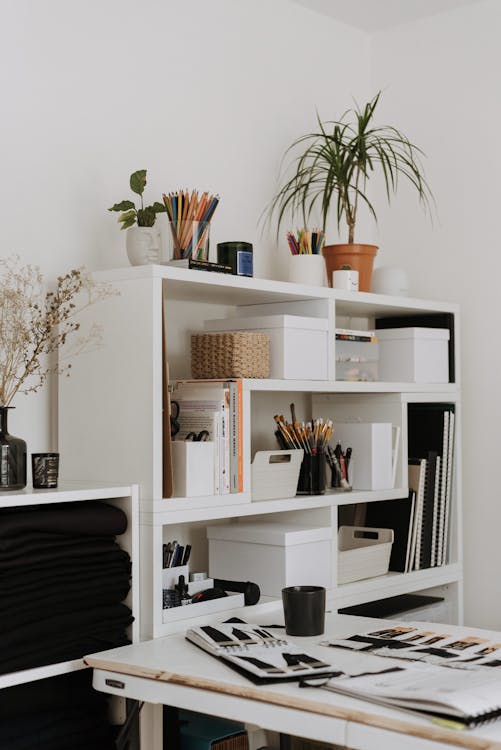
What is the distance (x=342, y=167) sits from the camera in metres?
2.96

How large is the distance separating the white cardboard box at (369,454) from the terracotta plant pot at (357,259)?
0.41 meters

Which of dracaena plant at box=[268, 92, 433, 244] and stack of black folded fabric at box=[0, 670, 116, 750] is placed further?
dracaena plant at box=[268, 92, 433, 244]

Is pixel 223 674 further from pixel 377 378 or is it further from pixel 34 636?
pixel 377 378

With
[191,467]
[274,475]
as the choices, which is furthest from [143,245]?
[274,475]

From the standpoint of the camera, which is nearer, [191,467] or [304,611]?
[304,611]

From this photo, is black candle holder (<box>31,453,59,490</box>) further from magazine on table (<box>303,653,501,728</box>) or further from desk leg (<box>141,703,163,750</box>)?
magazine on table (<box>303,653,501,728</box>)

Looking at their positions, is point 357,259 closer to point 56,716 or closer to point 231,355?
point 231,355

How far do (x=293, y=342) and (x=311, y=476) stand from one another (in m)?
0.37

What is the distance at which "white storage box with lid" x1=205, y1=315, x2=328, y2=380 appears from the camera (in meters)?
2.49

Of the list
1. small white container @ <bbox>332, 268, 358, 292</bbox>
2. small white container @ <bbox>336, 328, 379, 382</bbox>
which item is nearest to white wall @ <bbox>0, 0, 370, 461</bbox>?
small white container @ <bbox>332, 268, 358, 292</bbox>

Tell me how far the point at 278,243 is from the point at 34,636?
5.11 ft

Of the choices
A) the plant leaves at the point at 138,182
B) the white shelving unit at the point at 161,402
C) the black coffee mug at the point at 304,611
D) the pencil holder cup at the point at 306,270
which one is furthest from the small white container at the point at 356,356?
the black coffee mug at the point at 304,611

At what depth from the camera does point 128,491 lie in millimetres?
2123

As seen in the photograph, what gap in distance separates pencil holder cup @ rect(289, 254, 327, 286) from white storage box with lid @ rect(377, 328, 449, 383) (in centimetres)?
38
